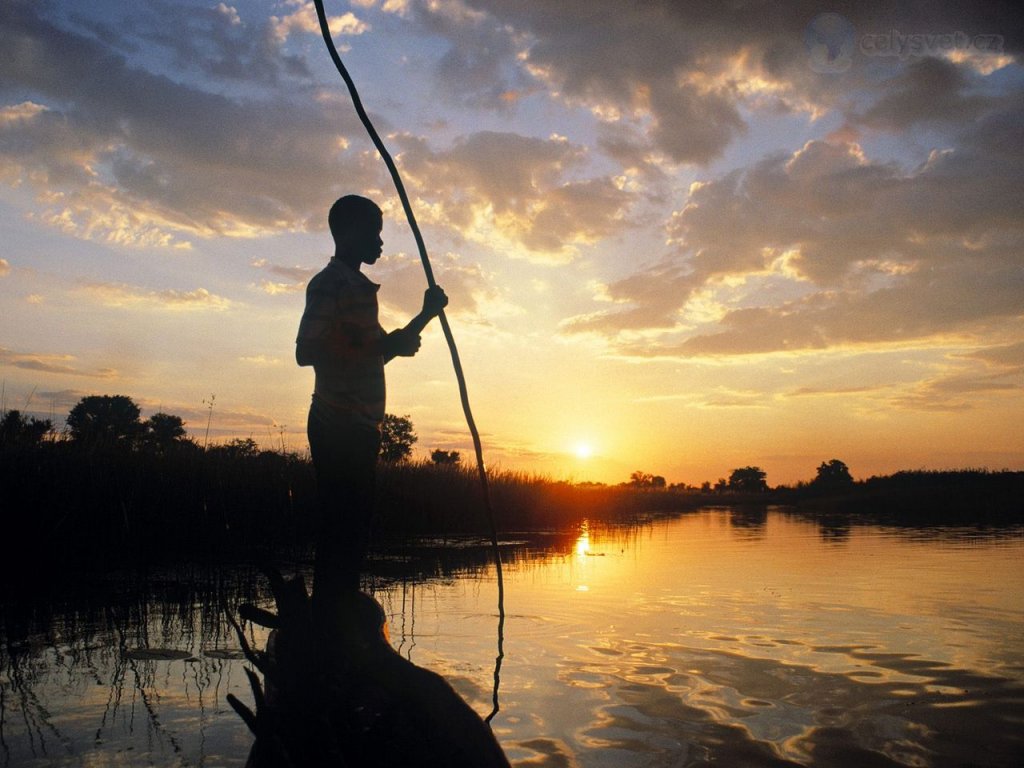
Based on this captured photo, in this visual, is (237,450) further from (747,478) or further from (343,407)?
(747,478)

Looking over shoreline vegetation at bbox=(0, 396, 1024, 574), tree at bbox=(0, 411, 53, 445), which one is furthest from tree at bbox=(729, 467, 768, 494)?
tree at bbox=(0, 411, 53, 445)

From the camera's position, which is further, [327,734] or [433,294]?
[433,294]

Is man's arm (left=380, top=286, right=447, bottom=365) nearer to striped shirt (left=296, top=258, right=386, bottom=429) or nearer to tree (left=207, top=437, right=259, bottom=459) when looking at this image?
striped shirt (left=296, top=258, right=386, bottom=429)

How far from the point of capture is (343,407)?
391 cm

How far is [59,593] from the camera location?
827cm

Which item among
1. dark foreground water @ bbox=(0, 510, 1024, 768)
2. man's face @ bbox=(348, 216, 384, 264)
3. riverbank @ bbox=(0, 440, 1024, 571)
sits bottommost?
dark foreground water @ bbox=(0, 510, 1024, 768)

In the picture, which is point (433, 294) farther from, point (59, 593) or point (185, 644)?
point (59, 593)

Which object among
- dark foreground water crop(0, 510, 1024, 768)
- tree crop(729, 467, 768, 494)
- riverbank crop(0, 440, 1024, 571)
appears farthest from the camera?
tree crop(729, 467, 768, 494)

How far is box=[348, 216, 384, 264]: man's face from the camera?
4234 mm

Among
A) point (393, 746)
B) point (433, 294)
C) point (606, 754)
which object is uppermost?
point (433, 294)

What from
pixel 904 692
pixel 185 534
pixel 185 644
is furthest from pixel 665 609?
pixel 185 534

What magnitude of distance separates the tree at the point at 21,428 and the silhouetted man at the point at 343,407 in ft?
30.0

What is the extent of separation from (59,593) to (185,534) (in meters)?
3.77

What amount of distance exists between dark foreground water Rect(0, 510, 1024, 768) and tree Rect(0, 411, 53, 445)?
3.28 meters
